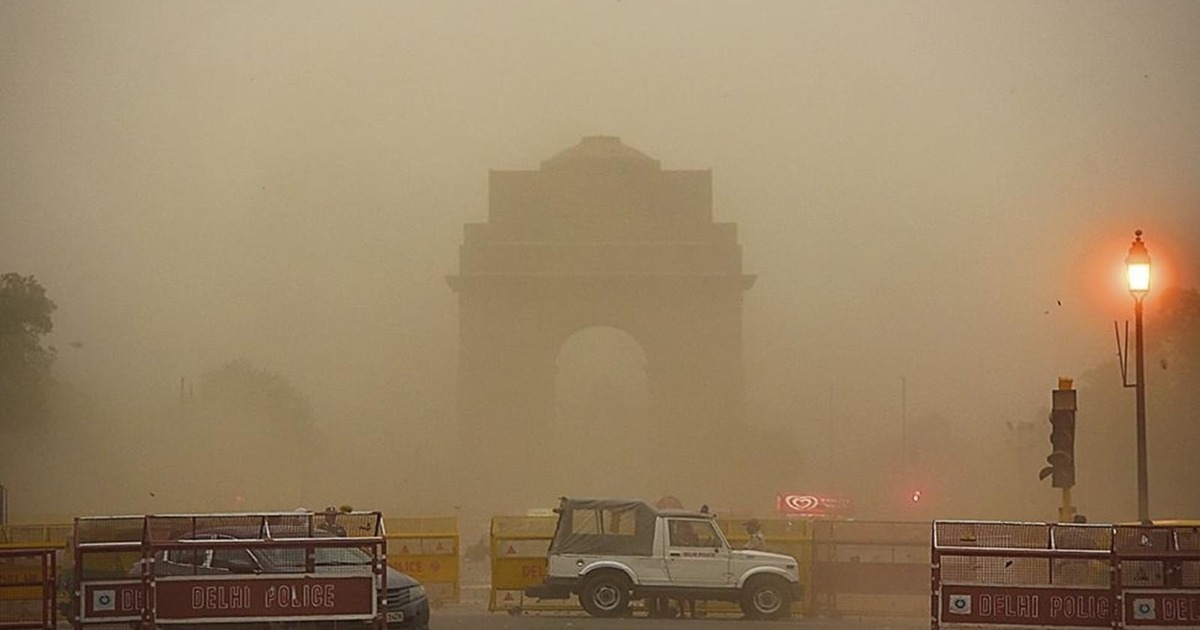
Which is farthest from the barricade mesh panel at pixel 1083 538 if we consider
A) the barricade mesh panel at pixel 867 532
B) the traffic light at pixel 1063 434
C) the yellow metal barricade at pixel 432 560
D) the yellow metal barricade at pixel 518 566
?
the yellow metal barricade at pixel 432 560

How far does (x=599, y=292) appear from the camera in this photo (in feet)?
271

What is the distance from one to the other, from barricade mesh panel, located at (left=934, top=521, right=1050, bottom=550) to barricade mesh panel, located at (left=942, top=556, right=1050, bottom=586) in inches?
5.7

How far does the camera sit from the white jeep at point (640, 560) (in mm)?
24078

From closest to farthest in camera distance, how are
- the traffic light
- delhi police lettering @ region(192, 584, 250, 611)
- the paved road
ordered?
delhi police lettering @ region(192, 584, 250, 611)
the paved road
the traffic light

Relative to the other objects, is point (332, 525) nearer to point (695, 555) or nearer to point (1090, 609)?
point (1090, 609)

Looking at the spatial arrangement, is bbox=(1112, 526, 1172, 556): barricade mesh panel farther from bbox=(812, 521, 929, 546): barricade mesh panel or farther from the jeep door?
bbox=(812, 521, 929, 546): barricade mesh panel

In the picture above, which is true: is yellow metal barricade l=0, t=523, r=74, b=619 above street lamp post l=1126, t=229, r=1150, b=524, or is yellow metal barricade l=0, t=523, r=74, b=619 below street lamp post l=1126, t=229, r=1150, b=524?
below

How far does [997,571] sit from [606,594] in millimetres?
8172

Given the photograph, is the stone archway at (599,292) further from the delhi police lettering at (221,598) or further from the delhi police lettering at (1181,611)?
the delhi police lettering at (221,598)

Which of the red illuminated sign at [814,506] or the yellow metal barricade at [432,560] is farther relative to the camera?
the red illuminated sign at [814,506]

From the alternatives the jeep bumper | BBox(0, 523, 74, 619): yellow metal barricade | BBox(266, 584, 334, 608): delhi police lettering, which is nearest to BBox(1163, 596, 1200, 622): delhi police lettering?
BBox(266, 584, 334, 608): delhi police lettering

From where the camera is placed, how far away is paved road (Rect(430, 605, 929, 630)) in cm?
2166

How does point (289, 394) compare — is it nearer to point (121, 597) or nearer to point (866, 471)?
point (866, 471)

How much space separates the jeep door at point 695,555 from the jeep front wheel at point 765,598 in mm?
334
